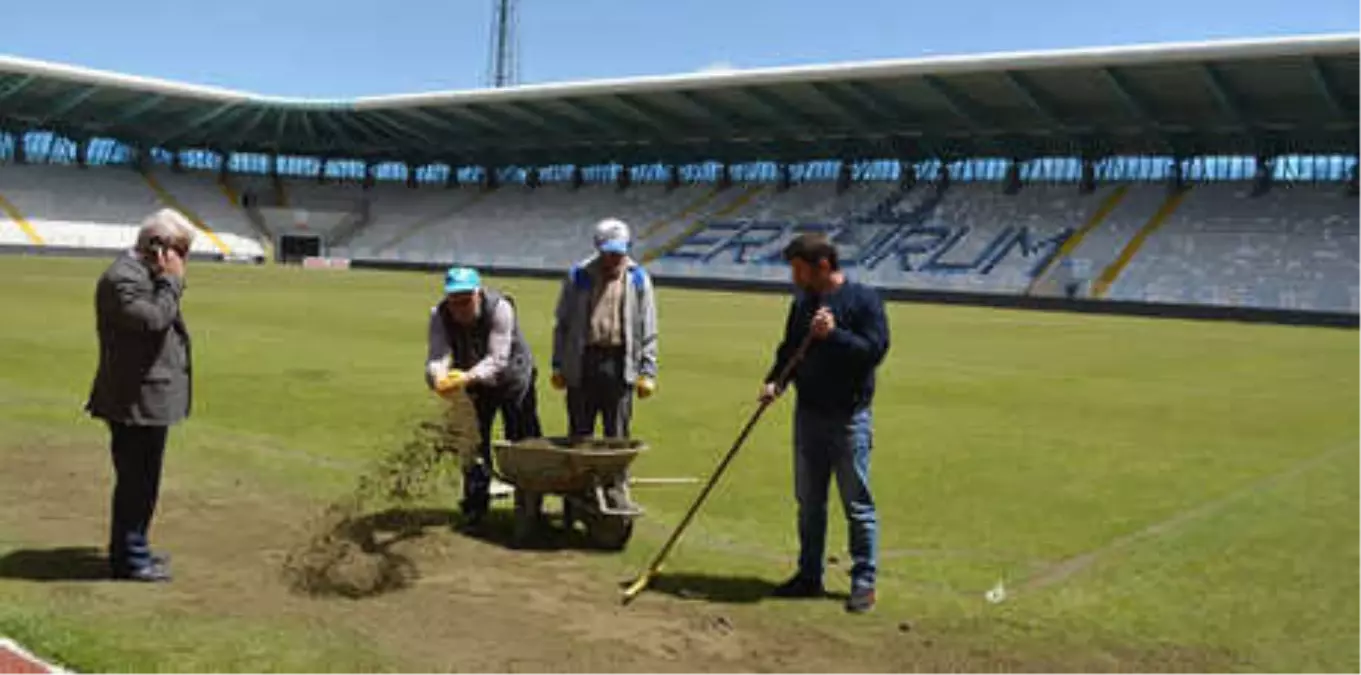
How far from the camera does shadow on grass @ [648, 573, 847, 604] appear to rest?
6.00m

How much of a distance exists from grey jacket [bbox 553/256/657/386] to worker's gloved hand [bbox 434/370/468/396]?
0.73 meters

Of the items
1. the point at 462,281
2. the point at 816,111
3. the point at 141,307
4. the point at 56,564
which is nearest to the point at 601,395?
the point at 462,281

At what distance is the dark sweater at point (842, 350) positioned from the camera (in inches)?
224

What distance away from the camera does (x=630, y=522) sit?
22.4 ft

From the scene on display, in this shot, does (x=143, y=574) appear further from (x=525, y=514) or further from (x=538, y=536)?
(x=538, y=536)

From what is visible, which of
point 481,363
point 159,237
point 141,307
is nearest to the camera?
point 141,307

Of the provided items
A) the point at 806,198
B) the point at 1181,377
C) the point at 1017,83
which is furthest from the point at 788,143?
the point at 1181,377

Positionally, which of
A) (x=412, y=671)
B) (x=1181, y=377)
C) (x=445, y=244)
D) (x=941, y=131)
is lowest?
(x=412, y=671)

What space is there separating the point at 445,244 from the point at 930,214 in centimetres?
2833

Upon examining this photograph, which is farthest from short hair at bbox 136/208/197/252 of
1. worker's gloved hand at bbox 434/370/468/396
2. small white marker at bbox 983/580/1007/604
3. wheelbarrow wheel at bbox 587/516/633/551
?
small white marker at bbox 983/580/1007/604

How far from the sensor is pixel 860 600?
5809mm

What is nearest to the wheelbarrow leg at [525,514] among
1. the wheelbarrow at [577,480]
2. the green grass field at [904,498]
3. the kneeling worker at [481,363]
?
the wheelbarrow at [577,480]

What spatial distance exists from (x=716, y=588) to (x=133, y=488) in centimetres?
289

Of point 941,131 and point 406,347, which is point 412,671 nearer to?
point 406,347
